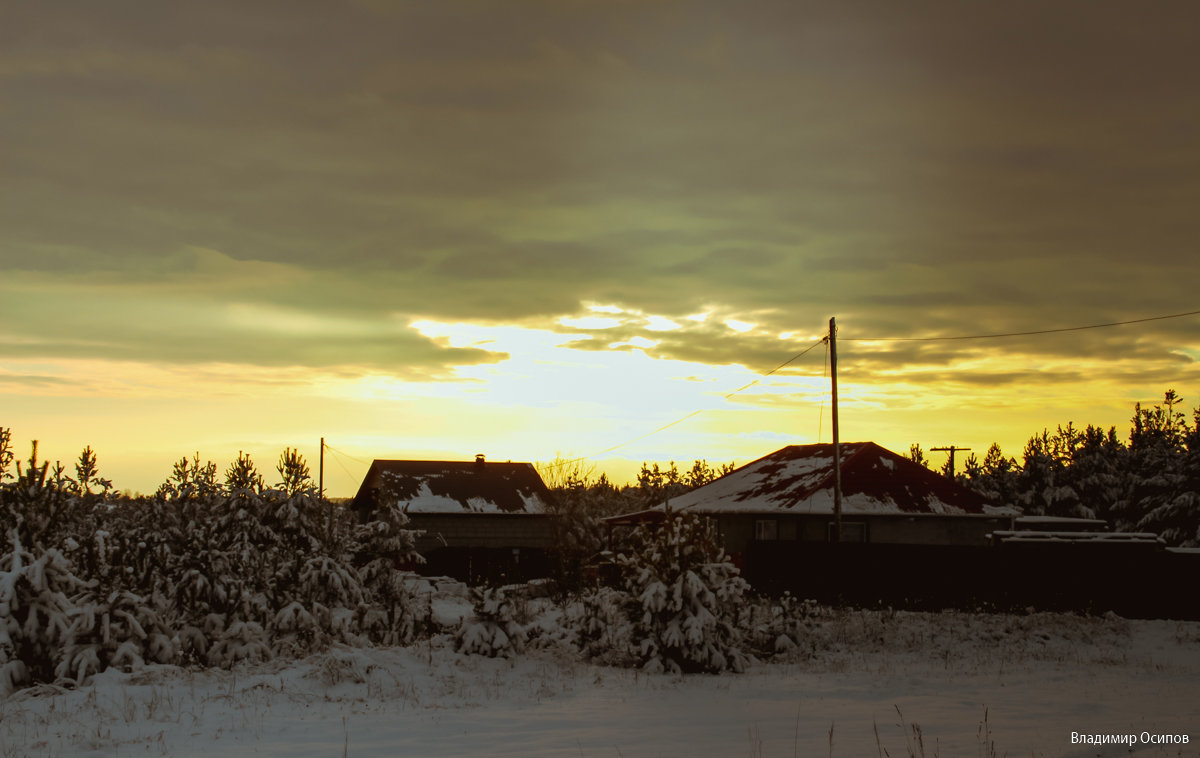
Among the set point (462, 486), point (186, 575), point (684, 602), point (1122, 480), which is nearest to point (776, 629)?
point (684, 602)

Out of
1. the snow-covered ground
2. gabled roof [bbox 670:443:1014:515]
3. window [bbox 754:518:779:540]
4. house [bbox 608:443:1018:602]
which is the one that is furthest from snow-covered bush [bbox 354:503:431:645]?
A: window [bbox 754:518:779:540]

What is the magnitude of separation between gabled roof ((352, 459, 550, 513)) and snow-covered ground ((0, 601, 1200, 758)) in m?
34.4

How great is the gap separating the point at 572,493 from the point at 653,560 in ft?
121

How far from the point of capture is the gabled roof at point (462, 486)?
54.6 meters

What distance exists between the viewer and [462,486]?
56719 mm

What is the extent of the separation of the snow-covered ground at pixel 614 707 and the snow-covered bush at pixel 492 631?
0.87 ft

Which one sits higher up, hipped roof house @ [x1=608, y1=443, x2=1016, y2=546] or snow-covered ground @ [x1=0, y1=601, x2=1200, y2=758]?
A: hipped roof house @ [x1=608, y1=443, x2=1016, y2=546]

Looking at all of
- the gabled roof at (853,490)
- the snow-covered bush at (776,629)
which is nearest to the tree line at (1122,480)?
the gabled roof at (853,490)

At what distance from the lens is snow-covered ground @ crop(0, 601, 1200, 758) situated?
38.8 ft

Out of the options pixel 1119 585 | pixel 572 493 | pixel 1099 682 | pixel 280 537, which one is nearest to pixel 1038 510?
pixel 572 493

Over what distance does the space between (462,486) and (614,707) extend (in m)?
42.5

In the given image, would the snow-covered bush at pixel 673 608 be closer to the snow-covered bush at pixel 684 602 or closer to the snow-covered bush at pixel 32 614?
the snow-covered bush at pixel 684 602

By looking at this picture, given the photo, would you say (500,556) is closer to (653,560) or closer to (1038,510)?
(653,560)

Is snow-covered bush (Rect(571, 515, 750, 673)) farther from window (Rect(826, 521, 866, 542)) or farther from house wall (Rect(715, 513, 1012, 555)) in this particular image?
window (Rect(826, 521, 866, 542))
